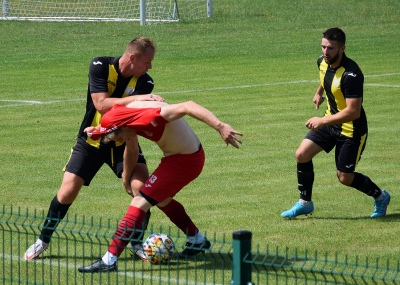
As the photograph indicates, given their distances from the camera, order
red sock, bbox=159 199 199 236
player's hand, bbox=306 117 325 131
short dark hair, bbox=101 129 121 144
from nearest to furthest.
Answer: short dark hair, bbox=101 129 121 144, red sock, bbox=159 199 199 236, player's hand, bbox=306 117 325 131

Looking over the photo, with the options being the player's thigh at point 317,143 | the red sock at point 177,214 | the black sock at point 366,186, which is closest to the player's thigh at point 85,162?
the red sock at point 177,214

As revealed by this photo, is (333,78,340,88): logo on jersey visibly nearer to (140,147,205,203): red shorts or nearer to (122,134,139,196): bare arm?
(140,147,205,203): red shorts

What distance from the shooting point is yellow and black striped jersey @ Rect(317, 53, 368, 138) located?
10.8 meters

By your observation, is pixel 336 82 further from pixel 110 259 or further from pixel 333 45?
pixel 110 259

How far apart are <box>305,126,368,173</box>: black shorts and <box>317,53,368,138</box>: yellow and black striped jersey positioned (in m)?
0.06

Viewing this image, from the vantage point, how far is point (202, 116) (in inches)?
308

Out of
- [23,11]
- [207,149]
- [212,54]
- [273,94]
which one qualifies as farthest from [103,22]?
[207,149]

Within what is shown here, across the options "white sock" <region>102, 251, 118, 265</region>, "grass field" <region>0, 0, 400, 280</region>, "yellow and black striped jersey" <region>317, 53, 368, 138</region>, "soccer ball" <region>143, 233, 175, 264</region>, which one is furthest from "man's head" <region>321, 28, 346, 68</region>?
"white sock" <region>102, 251, 118, 265</region>

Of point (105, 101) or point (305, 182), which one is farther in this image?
point (305, 182)

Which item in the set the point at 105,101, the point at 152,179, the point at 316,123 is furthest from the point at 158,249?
the point at 316,123

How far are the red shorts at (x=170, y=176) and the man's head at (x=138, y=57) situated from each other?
0.96 meters

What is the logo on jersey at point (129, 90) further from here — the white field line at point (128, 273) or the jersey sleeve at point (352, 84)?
the jersey sleeve at point (352, 84)

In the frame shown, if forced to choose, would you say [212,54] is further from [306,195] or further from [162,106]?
[162,106]

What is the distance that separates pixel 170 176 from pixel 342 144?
309 cm
